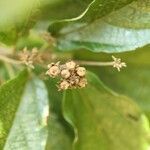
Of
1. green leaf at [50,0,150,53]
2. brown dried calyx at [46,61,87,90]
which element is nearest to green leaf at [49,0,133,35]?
green leaf at [50,0,150,53]

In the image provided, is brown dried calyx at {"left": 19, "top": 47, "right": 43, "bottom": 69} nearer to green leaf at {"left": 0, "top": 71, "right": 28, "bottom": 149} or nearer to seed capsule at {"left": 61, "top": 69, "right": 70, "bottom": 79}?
green leaf at {"left": 0, "top": 71, "right": 28, "bottom": 149}

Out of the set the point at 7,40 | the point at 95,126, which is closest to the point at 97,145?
the point at 95,126

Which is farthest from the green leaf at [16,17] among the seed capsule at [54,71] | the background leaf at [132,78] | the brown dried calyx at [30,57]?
the background leaf at [132,78]

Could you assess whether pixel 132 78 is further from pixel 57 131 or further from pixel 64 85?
pixel 64 85

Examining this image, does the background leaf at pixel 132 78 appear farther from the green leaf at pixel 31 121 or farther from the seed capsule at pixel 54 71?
the seed capsule at pixel 54 71

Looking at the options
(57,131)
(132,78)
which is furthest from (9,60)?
(132,78)
